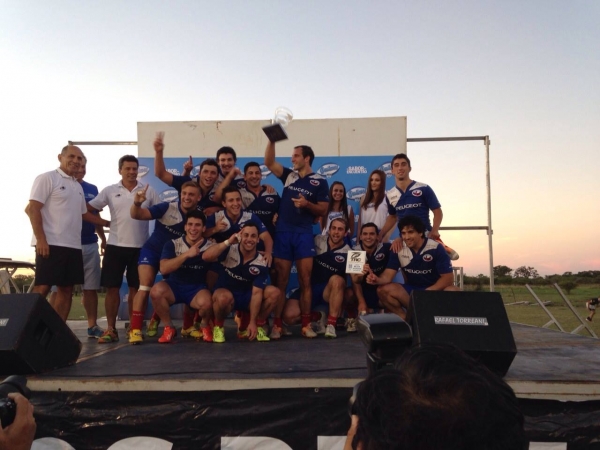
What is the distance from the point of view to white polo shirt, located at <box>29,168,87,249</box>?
13.4ft

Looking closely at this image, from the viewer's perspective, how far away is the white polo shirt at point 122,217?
4613mm

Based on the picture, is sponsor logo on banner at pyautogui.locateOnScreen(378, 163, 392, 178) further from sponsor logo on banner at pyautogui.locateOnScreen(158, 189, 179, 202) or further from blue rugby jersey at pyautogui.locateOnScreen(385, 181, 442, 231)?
sponsor logo on banner at pyautogui.locateOnScreen(158, 189, 179, 202)

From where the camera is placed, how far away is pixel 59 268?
407 centimetres

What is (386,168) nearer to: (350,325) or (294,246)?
(294,246)

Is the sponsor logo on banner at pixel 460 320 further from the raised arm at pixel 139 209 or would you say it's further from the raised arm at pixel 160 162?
the raised arm at pixel 160 162

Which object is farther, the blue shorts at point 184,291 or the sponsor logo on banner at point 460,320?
the blue shorts at point 184,291

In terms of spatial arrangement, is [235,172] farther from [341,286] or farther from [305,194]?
[341,286]

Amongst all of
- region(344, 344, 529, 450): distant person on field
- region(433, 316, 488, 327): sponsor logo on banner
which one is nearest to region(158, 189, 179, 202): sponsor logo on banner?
region(433, 316, 488, 327): sponsor logo on banner

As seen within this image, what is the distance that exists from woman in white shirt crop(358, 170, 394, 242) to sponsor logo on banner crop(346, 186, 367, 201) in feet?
2.28

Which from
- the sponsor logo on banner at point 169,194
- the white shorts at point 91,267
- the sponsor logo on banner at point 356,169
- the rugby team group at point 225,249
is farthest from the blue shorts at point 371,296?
the sponsor logo on banner at point 169,194

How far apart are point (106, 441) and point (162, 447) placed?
12.5 inches

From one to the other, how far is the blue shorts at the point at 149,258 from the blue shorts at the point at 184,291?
0.21m

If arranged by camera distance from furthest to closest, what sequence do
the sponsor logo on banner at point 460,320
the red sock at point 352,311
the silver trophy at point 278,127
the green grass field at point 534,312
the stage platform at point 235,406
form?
the green grass field at point 534,312, the red sock at point 352,311, the silver trophy at point 278,127, the sponsor logo on banner at point 460,320, the stage platform at point 235,406

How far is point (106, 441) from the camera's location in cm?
269
